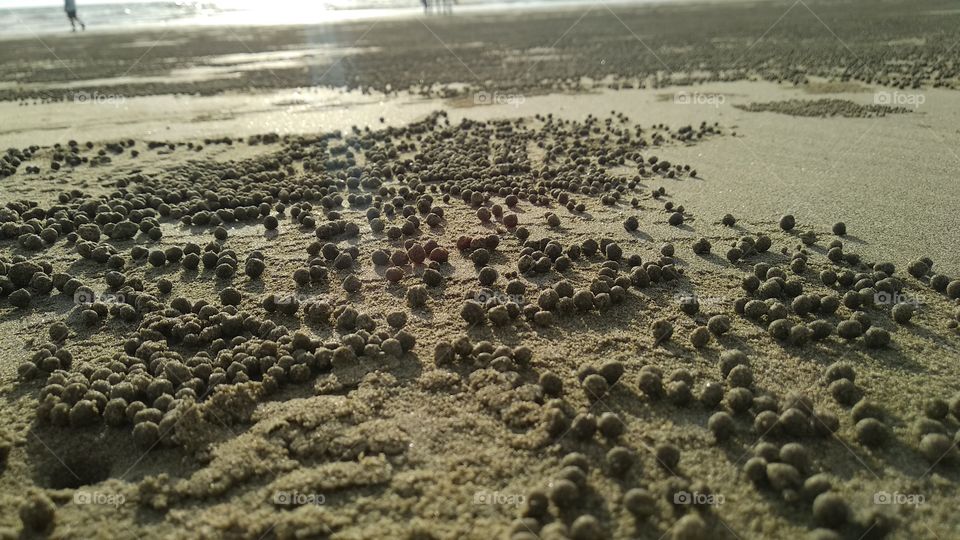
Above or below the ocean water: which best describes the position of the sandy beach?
below

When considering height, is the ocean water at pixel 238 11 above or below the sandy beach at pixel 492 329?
above

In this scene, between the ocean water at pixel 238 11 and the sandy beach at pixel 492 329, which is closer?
the sandy beach at pixel 492 329

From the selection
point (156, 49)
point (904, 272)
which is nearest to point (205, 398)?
point (904, 272)

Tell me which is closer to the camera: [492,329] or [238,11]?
[492,329]

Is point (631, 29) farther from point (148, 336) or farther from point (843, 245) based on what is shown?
point (148, 336)

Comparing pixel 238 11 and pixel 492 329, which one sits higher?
pixel 238 11
